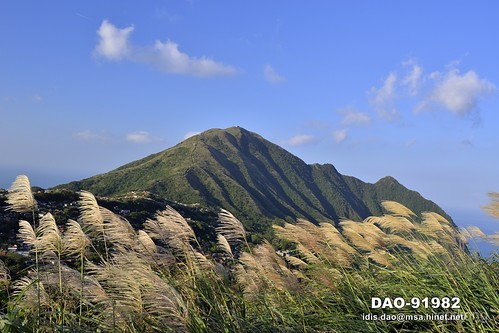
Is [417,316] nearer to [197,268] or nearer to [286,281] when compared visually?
[286,281]

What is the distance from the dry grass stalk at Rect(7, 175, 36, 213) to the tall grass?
0.6 inches

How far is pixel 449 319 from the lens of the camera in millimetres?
4062

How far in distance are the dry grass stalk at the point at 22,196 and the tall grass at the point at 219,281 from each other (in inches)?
0.6

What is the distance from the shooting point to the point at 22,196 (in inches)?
163

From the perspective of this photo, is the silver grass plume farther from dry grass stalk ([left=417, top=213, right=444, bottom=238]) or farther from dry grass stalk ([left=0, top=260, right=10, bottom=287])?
dry grass stalk ([left=417, top=213, right=444, bottom=238])

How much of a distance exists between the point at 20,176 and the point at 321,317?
144 inches

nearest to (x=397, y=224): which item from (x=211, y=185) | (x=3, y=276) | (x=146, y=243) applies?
(x=146, y=243)

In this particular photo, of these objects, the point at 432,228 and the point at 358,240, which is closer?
the point at 358,240

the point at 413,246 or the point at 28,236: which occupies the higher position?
the point at 28,236

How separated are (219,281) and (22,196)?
2368 mm

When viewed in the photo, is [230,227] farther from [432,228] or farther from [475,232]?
[475,232]

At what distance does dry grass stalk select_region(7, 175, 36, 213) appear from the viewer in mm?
4117

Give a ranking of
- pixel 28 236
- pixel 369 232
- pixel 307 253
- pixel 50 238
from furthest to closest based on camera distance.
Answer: pixel 369 232
pixel 307 253
pixel 28 236
pixel 50 238

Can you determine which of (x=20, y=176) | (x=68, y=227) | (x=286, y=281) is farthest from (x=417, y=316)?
(x=20, y=176)
